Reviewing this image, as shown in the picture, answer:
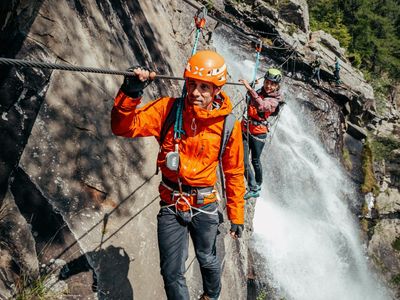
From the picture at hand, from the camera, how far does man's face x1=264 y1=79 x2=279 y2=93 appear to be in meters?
6.02

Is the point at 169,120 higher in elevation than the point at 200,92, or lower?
lower

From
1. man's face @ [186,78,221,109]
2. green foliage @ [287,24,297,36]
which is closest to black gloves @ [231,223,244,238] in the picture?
man's face @ [186,78,221,109]

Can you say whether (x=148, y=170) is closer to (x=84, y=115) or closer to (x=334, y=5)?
(x=84, y=115)

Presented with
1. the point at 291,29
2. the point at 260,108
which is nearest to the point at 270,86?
the point at 260,108

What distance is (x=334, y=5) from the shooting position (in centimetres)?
3139

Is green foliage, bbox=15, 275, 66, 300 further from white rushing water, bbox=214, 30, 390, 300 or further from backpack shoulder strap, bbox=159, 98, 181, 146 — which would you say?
white rushing water, bbox=214, 30, 390, 300

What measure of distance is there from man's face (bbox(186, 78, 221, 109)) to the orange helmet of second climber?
2.0 inches

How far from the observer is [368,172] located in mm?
19297

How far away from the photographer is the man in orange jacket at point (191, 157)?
3.10m

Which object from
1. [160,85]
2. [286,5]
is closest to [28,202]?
[160,85]

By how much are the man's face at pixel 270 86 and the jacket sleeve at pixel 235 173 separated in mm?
2750

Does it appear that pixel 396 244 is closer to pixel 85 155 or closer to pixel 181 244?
pixel 181 244

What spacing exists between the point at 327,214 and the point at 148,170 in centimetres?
1201

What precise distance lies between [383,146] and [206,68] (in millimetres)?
22103
